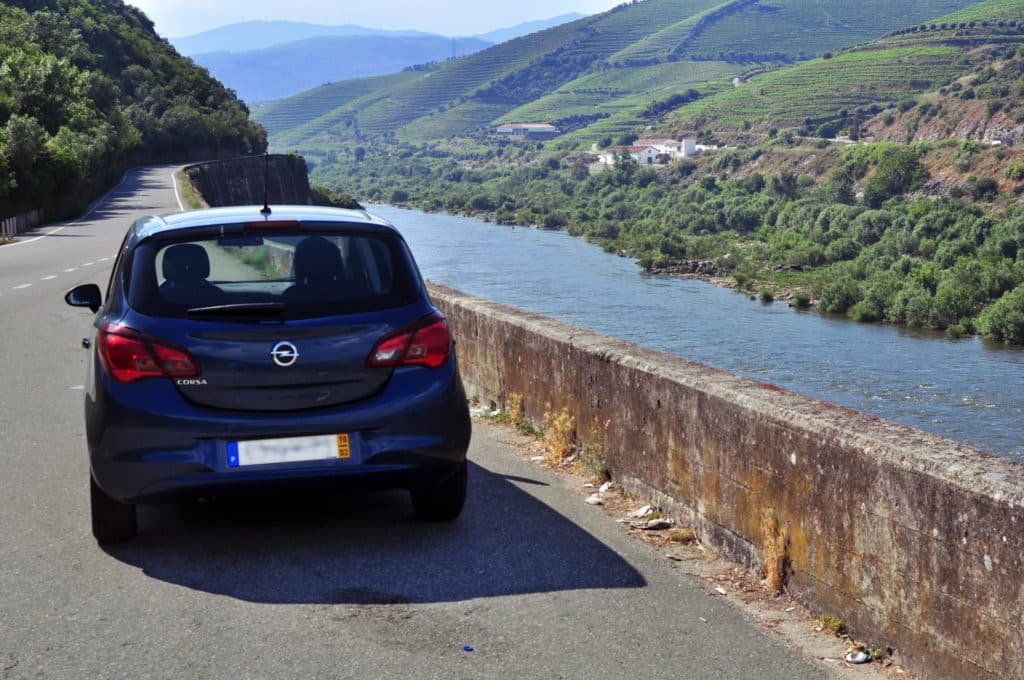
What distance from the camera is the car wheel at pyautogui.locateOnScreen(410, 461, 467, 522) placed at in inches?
241

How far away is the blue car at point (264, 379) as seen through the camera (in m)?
5.44

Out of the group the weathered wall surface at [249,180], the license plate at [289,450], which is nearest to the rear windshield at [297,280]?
the license plate at [289,450]

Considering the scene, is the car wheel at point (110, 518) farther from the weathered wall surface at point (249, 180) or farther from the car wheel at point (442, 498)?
the weathered wall surface at point (249, 180)

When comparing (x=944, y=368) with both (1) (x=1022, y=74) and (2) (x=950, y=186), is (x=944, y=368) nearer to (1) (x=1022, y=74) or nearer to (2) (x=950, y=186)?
(2) (x=950, y=186)

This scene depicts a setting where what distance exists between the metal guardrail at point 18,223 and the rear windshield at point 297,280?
34.3 m

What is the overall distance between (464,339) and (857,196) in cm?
11718

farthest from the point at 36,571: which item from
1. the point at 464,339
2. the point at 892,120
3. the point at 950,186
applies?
the point at 892,120

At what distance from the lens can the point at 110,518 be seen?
581 centimetres

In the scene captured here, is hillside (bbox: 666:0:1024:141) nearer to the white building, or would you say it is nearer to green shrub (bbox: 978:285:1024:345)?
the white building

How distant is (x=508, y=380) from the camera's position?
30.3 ft

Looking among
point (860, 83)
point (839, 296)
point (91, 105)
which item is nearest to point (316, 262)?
Result: point (839, 296)

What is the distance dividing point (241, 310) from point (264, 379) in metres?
0.31

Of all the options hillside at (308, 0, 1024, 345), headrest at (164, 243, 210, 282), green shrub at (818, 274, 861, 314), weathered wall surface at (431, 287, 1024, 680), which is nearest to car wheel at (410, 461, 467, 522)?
weathered wall surface at (431, 287, 1024, 680)

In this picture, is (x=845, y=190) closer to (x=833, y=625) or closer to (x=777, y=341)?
(x=777, y=341)
